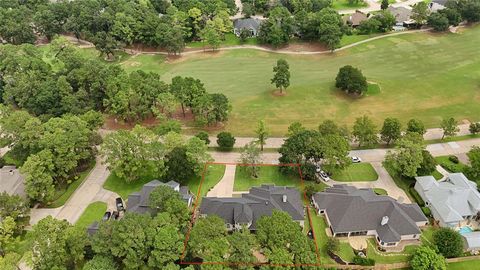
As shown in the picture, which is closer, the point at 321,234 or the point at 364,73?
the point at 321,234

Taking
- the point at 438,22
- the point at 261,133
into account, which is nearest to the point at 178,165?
the point at 261,133

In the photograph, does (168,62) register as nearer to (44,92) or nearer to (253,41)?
(253,41)

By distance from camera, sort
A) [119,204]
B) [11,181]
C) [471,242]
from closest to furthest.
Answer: [471,242] < [119,204] < [11,181]


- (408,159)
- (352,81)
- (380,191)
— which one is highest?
(352,81)

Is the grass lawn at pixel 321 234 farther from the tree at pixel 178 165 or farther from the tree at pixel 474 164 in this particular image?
the tree at pixel 474 164

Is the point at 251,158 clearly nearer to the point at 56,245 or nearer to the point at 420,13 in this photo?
the point at 56,245

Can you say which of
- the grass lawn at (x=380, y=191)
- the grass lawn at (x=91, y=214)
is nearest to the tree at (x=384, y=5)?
the grass lawn at (x=380, y=191)

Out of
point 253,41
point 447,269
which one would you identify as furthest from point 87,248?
point 253,41
